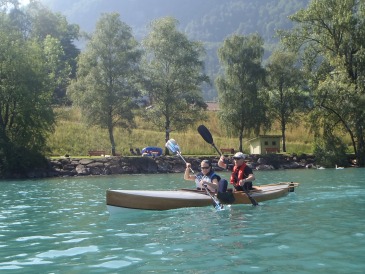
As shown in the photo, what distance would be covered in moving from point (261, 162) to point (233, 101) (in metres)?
6.66

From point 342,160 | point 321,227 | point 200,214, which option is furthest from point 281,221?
point 342,160

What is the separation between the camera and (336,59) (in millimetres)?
38812

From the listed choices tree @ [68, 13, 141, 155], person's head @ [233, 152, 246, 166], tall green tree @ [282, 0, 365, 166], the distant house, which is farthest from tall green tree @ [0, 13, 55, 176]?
person's head @ [233, 152, 246, 166]

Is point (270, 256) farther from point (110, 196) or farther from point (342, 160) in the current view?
point (342, 160)

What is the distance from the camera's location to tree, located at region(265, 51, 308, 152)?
1831 inches

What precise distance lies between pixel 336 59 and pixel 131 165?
17.7 m

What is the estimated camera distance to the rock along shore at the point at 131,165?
35.0m

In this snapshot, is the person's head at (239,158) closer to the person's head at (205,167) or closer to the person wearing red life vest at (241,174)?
the person wearing red life vest at (241,174)

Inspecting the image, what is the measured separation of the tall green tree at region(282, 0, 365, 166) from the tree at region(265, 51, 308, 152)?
5533mm

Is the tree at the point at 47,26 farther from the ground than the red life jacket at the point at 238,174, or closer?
farther from the ground

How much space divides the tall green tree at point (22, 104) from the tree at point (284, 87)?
2085 centimetres

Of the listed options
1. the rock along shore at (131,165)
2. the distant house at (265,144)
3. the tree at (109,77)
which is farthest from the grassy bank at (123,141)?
the rock along shore at (131,165)

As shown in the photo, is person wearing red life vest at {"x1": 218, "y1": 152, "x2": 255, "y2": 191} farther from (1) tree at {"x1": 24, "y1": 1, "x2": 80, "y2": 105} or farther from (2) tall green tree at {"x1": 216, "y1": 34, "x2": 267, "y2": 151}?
(1) tree at {"x1": 24, "y1": 1, "x2": 80, "y2": 105}

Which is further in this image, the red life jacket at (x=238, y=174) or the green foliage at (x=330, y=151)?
the green foliage at (x=330, y=151)
